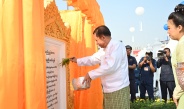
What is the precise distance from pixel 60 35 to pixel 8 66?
68.8 inches

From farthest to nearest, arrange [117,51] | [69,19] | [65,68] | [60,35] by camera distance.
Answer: [69,19] < [65,68] < [60,35] < [117,51]

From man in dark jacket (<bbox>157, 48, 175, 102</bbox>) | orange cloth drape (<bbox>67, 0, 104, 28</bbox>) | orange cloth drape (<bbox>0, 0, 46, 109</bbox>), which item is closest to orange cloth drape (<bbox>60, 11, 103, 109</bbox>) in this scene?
orange cloth drape (<bbox>67, 0, 104, 28</bbox>)

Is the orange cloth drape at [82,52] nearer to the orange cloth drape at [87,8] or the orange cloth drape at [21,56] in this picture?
the orange cloth drape at [87,8]

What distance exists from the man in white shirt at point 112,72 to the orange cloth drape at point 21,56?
1028 mm

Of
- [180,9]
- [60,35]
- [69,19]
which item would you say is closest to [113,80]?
[60,35]

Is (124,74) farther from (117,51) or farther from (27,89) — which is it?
(27,89)

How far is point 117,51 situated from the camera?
2615 millimetres

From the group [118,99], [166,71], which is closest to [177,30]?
[118,99]

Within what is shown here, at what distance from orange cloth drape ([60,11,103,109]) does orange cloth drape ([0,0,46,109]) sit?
239cm

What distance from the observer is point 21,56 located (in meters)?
1.59

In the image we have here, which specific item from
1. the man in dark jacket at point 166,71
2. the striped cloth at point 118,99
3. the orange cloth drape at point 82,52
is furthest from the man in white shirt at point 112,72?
the man in dark jacket at point 166,71

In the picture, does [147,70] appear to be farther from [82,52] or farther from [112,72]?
[112,72]

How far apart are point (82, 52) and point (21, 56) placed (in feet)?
8.45

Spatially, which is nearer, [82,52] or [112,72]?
[112,72]
